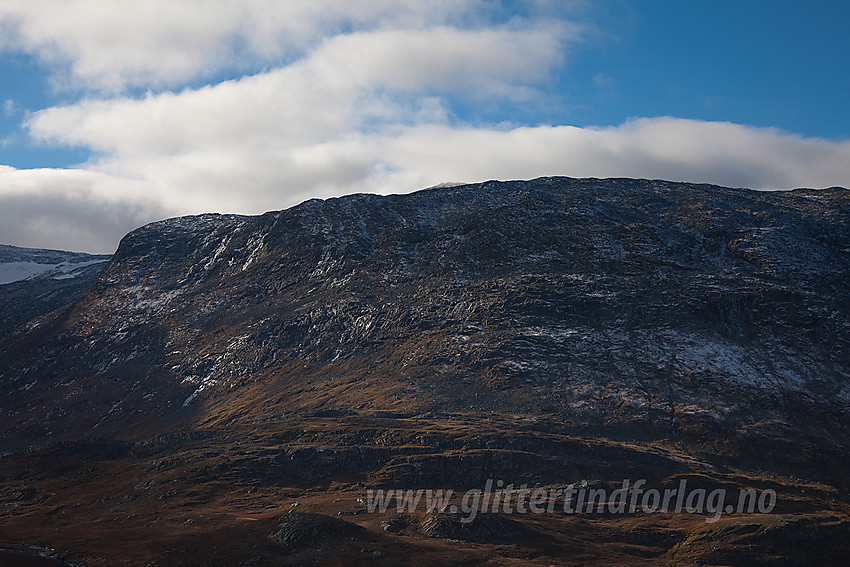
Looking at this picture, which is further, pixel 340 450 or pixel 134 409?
pixel 134 409

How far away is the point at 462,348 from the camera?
184375mm

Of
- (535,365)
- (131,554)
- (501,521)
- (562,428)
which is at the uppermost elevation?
(535,365)

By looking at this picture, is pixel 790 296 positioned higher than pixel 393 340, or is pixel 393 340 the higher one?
pixel 790 296

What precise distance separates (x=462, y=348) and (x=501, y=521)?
8543 cm

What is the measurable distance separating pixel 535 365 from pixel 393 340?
46427 mm

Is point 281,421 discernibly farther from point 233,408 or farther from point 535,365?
point 535,365

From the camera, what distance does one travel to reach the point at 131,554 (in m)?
90.9

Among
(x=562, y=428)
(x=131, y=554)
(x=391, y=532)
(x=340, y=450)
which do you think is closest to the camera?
(x=131, y=554)

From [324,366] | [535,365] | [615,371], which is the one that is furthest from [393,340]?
[615,371]

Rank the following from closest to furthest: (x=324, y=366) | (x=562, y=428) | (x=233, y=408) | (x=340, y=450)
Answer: (x=340, y=450) < (x=562, y=428) < (x=233, y=408) < (x=324, y=366)

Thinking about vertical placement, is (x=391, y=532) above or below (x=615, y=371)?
below

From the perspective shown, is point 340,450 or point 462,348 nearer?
point 340,450

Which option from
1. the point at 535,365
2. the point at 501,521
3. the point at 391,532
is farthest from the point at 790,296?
the point at 391,532

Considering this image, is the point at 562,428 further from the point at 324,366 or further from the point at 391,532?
the point at 324,366
